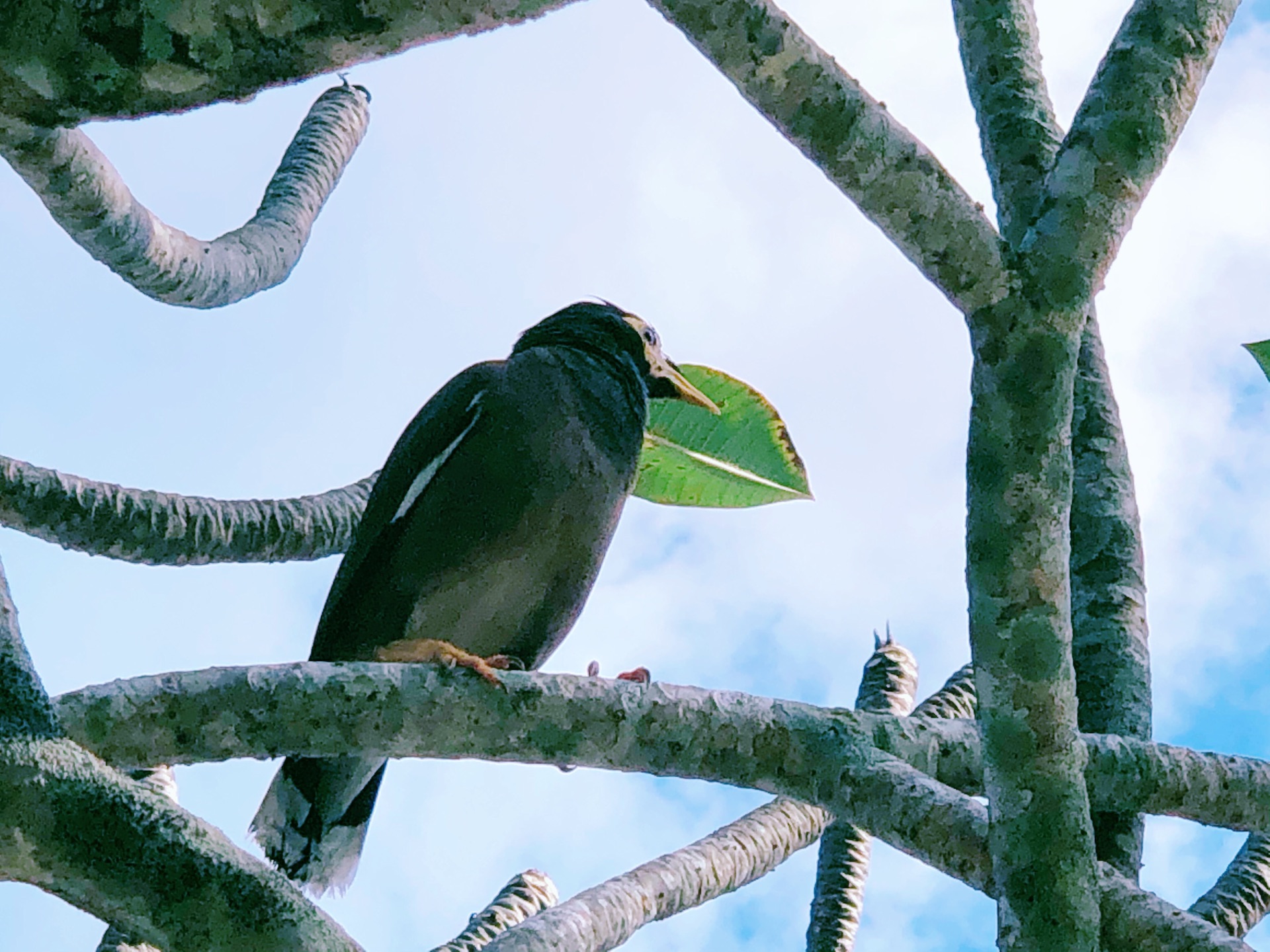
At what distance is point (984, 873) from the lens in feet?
6.37

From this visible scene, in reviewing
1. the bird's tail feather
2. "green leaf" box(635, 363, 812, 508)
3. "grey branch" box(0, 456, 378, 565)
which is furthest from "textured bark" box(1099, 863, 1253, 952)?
"grey branch" box(0, 456, 378, 565)

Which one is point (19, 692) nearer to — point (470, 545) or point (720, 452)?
point (470, 545)

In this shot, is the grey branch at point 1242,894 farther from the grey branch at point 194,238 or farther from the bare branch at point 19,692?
the grey branch at point 194,238

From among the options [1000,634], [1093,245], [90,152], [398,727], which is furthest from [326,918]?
[90,152]

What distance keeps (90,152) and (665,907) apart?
7.13 feet

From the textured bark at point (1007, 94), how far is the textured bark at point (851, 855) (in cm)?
120

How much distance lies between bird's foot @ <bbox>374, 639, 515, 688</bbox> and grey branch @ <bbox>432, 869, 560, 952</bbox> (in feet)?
2.15

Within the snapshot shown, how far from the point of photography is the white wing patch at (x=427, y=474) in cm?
349

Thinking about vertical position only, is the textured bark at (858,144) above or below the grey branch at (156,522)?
above

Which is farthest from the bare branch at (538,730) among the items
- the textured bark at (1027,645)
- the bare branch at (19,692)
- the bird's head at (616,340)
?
the bird's head at (616,340)

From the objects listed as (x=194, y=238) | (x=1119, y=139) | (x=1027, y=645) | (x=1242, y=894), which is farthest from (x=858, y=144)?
(x=194, y=238)

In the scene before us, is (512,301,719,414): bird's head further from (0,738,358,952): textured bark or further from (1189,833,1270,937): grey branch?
(0,738,358,952): textured bark

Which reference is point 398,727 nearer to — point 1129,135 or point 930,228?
point 930,228

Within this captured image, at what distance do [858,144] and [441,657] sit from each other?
3.97 feet
